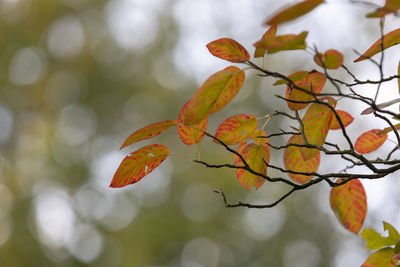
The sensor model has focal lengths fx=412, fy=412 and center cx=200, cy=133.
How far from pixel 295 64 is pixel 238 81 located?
4.60 meters

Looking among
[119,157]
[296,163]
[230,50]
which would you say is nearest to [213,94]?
[230,50]

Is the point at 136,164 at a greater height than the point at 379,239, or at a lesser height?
greater

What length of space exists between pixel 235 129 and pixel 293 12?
0.75ft

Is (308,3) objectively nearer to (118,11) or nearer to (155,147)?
(155,147)

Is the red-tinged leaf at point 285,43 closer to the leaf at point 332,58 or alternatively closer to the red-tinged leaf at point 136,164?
the leaf at point 332,58

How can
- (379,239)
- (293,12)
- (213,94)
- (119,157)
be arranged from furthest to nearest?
(119,157), (379,239), (213,94), (293,12)

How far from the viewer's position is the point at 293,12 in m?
0.29

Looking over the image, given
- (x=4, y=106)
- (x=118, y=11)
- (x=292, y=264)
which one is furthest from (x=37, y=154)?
(x=292, y=264)

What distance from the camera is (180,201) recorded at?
13.5 ft

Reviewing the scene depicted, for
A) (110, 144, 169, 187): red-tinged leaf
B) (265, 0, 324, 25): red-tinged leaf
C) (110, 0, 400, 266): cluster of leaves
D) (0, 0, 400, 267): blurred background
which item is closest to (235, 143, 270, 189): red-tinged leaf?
(110, 0, 400, 266): cluster of leaves

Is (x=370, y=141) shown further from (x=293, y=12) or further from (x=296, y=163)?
(x=293, y=12)

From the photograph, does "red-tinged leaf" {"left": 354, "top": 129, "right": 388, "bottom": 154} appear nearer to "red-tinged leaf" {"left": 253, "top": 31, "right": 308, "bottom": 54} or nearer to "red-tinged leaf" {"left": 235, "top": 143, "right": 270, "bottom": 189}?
"red-tinged leaf" {"left": 235, "top": 143, "right": 270, "bottom": 189}

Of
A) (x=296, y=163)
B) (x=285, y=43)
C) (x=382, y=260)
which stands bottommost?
(x=382, y=260)

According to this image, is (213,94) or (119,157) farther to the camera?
(119,157)
